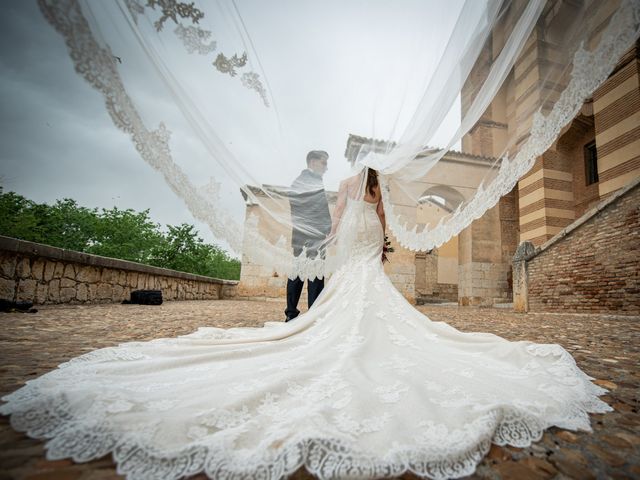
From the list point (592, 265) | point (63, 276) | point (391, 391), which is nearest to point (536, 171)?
point (592, 265)

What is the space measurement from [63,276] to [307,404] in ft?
18.5

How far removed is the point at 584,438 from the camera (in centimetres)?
106

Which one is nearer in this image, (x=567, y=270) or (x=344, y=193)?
(x=344, y=193)

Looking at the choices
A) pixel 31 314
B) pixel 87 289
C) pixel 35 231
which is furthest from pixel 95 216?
pixel 31 314

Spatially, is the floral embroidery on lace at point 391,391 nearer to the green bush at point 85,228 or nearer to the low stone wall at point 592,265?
the low stone wall at point 592,265

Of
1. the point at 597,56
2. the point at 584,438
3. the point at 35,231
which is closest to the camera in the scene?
the point at 584,438

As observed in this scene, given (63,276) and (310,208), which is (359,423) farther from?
(63,276)

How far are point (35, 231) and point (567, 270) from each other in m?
32.1

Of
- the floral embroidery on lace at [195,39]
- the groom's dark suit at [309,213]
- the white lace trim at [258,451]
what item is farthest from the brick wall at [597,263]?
the floral embroidery on lace at [195,39]

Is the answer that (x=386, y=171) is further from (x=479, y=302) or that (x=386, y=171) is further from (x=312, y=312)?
(x=479, y=302)

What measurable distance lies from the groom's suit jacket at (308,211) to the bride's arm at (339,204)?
0.15 metres

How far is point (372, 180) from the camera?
9.52ft

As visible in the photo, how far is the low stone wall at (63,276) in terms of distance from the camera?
→ 12.8 ft

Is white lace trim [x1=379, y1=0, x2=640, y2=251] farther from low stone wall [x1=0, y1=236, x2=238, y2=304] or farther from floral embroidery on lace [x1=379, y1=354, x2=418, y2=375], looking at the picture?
low stone wall [x1=0, y1=236, x2=238, y2=304]
